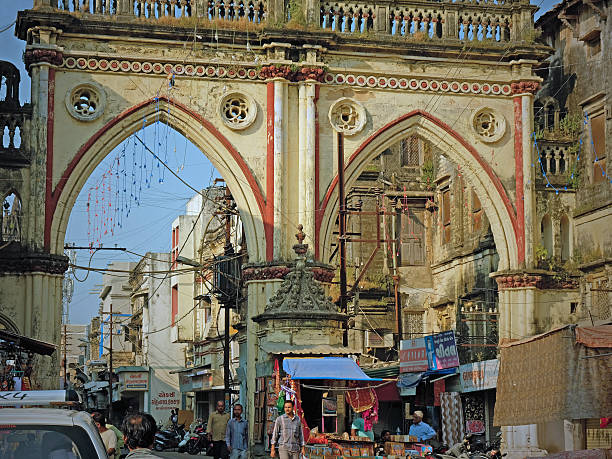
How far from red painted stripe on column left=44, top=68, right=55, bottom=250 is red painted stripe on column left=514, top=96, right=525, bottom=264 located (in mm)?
9384


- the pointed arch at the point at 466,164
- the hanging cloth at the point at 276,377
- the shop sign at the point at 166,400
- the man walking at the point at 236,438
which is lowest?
the man walking at the point at 236,438

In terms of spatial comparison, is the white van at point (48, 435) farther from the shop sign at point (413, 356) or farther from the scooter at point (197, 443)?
the scooter at point (197, 443)

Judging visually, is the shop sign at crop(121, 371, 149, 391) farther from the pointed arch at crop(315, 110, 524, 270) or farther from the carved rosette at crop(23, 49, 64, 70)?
the carved rosette at crop(23, 49, 64, 70)

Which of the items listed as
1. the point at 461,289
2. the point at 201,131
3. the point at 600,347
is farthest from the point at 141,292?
the point at 600,347

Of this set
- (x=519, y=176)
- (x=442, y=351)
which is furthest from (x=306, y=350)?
(x=519, y=176)

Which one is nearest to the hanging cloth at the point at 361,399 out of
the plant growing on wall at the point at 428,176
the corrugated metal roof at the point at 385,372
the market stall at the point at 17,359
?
the market stall at the point at 17,359

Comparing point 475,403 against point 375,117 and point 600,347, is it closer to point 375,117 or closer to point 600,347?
point 375,117

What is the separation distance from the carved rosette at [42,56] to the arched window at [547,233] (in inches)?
408

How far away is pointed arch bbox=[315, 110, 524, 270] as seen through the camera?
23.0m

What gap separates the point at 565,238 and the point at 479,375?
14.8 ft

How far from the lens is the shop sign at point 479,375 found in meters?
20.1

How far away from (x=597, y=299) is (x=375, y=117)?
18.8 ft

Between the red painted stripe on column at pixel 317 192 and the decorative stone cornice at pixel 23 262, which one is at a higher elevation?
the red painted stripe on column at pixel 317 192

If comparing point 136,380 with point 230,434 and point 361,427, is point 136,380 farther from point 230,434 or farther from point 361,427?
point 361,427
